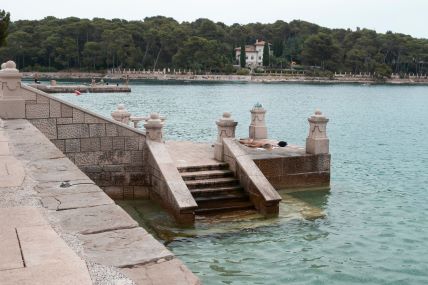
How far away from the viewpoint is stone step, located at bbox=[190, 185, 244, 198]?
12.4 metres

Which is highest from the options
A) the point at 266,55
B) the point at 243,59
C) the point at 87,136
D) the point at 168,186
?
the point at 266,55

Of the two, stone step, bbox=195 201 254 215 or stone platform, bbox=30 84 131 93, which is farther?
stone platform, bbox=30 84 131 93

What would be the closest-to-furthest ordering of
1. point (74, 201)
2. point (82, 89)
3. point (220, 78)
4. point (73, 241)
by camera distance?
1. point (73, 241)
2. point (74, 201)
3. point (82, 89)
4. point (220, 78)

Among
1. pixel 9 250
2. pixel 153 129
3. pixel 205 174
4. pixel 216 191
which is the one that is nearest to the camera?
pixel 9 250

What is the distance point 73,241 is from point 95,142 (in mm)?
8697

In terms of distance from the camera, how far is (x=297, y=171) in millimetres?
14898

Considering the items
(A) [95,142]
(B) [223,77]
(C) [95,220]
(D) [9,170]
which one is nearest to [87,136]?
(A) [95,142]

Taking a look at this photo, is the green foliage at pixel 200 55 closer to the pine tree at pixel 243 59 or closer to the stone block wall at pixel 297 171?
the pine tree at pixel 243 59

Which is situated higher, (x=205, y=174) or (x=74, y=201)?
(x=74, y=201)

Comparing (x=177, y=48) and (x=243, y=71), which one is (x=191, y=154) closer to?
(x=177, y=48)

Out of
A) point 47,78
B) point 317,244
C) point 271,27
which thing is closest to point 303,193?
point 317,244

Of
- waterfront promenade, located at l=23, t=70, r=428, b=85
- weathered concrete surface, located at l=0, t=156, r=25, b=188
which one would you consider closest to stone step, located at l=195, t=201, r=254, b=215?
weathered concrete surface, located at l=0, t=156, r=25, b=188

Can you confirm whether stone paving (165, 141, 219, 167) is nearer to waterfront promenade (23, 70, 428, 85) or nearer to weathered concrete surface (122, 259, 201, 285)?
weathered concrete surface (122, 259, 201, 285)

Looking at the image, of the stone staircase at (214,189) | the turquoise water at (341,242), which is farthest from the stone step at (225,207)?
the turquoise water at (341,242)
